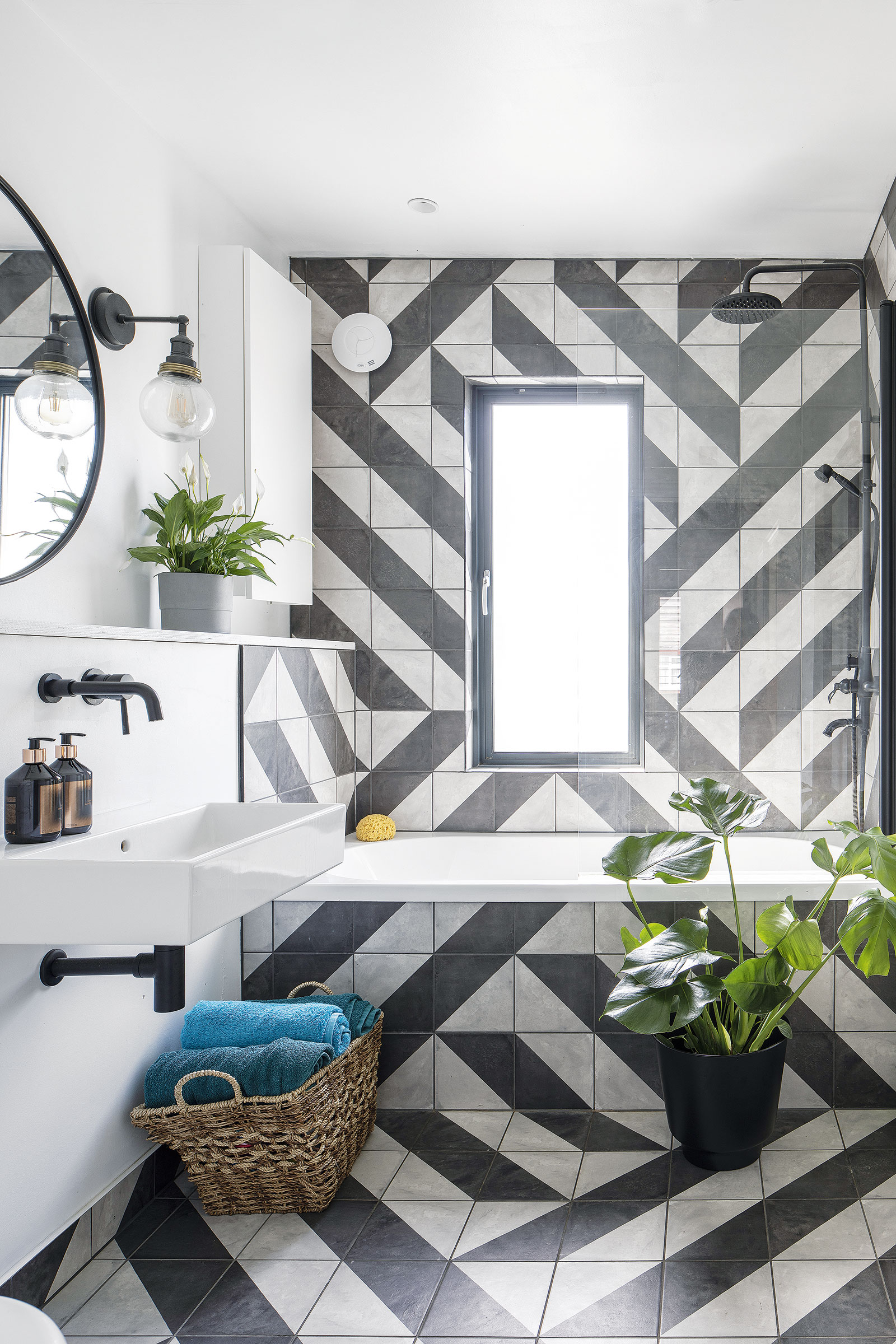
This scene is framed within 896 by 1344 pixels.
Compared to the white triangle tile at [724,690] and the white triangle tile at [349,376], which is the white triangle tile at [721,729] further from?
the white triangle tile at [349,376]

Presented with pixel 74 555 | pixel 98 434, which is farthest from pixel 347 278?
pixel 74 555

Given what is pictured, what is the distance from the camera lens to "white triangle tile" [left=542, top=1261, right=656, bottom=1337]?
164 cm

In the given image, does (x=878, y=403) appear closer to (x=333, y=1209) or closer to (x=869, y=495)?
(x=869, y=495)

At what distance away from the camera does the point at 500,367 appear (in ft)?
10.9

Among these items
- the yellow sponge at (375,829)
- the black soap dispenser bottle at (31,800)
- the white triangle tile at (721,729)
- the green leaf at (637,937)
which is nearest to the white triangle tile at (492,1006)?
the green leaf at (637,937)

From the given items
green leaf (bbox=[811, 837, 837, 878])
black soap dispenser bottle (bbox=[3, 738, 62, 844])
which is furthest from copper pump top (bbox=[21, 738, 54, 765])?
green leaf (bbox=[811, 837, 837, 878])

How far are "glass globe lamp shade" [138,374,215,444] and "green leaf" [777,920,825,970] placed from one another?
171 cm

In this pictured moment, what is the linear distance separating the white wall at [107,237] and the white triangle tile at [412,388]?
82cm

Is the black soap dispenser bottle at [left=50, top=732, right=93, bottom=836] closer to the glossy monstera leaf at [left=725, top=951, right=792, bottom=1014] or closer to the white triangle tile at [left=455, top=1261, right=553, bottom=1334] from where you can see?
the white triangle tile at [left=455, top=1261, right=553, bottom=1334]

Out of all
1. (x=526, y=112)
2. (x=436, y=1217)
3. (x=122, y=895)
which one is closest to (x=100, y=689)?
(x=122, y=895)

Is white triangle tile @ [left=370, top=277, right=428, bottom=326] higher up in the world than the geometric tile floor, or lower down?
higher up

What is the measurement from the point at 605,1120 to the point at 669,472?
167 cm

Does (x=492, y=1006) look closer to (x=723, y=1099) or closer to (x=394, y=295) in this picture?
(x=723, y=1099)

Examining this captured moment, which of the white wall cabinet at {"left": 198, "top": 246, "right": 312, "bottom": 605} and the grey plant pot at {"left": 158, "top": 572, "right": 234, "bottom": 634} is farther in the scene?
the white wall cabinet at {"left": 198, "top": 246, "right": 312, "bottom": 605}
